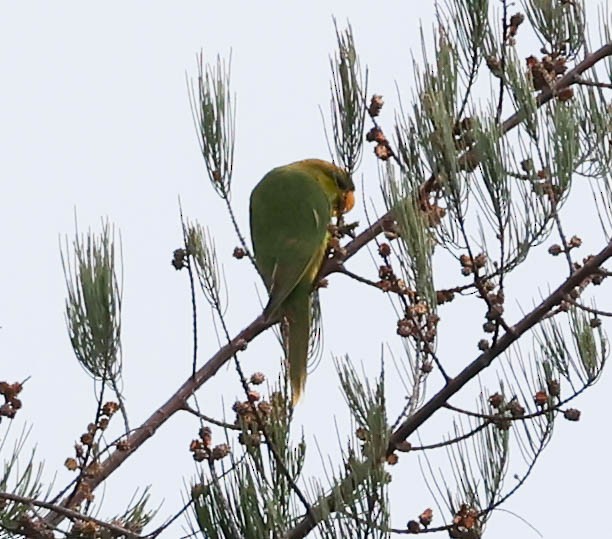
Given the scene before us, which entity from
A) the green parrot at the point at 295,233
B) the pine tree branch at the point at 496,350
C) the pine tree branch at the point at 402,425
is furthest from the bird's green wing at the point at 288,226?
the pine tree branch at the point at 496,350

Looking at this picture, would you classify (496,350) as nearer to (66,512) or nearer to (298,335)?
(66,512)

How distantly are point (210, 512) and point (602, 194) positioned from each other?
88 cm

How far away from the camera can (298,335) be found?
125 inches

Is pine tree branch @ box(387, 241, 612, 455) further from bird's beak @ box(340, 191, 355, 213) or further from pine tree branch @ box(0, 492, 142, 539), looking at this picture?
bird's beak @ box(340, 191, 355, 213)

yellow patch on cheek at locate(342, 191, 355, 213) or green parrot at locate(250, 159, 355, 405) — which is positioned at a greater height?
yellow patch on cheek at locate(342, 191, 355, 213)

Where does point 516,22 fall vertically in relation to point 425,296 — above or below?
above

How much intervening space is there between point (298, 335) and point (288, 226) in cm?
45

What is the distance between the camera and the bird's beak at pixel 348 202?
3603 millimetres

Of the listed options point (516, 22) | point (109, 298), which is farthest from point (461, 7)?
point (109, 298)

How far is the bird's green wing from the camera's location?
3.33m

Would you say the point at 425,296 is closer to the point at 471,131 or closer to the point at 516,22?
the point at 471,131

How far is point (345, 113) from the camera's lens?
255 cm

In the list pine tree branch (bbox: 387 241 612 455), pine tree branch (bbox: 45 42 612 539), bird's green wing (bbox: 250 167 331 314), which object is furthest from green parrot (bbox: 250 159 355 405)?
pine tree branch (bbox: 387 241 612 455)

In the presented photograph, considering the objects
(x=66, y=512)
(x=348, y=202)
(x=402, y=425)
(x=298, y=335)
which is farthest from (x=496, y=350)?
(x=348, y=202)
